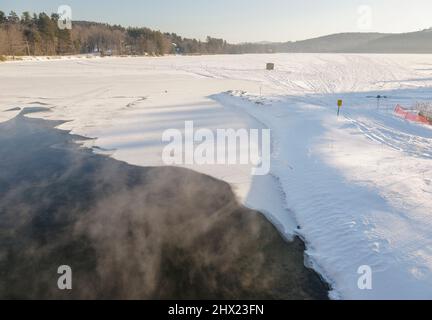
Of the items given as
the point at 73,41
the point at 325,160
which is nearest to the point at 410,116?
the point at 325,160

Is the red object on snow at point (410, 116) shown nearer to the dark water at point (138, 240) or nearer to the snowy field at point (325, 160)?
the snowy field at point (325, 160)

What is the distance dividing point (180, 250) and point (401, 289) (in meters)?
3.48

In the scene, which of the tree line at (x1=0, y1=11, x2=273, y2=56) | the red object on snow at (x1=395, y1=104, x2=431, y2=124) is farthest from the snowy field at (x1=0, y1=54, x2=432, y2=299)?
the tree line at (x1=0, y1=11, x2=273, y2=56)

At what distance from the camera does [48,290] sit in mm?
5074

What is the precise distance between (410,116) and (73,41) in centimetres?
8956

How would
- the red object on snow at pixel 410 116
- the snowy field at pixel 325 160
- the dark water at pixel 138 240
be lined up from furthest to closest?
1. the red object on snow at pixel 410 116
2. the snowy field at pixel 325 160
3. the dark water at pixel 138 240

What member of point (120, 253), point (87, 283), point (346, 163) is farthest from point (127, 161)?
point (346, 163)

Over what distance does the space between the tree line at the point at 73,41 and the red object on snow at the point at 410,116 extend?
67577mm

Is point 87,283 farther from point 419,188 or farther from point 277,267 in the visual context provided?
point 419,188

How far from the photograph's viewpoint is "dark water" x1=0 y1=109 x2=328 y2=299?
513 centimetres

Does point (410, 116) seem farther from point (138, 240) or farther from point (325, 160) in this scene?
point (138, 240)

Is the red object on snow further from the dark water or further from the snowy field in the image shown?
the dark water

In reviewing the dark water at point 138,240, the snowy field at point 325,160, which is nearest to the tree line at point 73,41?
the snowy field at point 325,160

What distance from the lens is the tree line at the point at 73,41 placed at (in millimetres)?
69938
